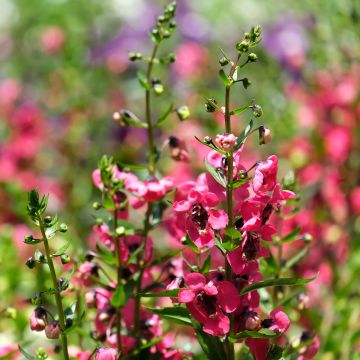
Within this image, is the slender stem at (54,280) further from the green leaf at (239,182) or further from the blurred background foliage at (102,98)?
the blurred background foliage at (102,98)

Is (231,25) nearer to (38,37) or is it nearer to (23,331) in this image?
(38,37)

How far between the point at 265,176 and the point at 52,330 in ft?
0.95

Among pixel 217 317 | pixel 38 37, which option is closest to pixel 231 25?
pixel 38 37

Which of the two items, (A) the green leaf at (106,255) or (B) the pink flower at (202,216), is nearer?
(B) the pink flower at (202,216)

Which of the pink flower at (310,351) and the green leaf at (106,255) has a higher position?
the green leaf at (106,255)

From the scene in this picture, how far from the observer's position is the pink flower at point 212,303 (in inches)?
31.4

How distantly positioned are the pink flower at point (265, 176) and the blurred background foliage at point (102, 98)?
0.48 m

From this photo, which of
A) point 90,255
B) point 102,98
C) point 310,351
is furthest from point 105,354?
point 102,98

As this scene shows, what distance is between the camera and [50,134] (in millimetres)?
2553

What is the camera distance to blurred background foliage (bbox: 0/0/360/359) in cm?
163

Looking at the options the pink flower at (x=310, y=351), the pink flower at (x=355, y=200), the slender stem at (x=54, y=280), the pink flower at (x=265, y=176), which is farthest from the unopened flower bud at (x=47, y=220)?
the pink flower at (x=355, y=200)

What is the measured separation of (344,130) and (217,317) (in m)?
1.25

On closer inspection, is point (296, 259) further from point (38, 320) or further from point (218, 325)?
point (38, 320)

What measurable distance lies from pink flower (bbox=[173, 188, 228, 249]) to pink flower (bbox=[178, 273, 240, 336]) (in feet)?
0.14
